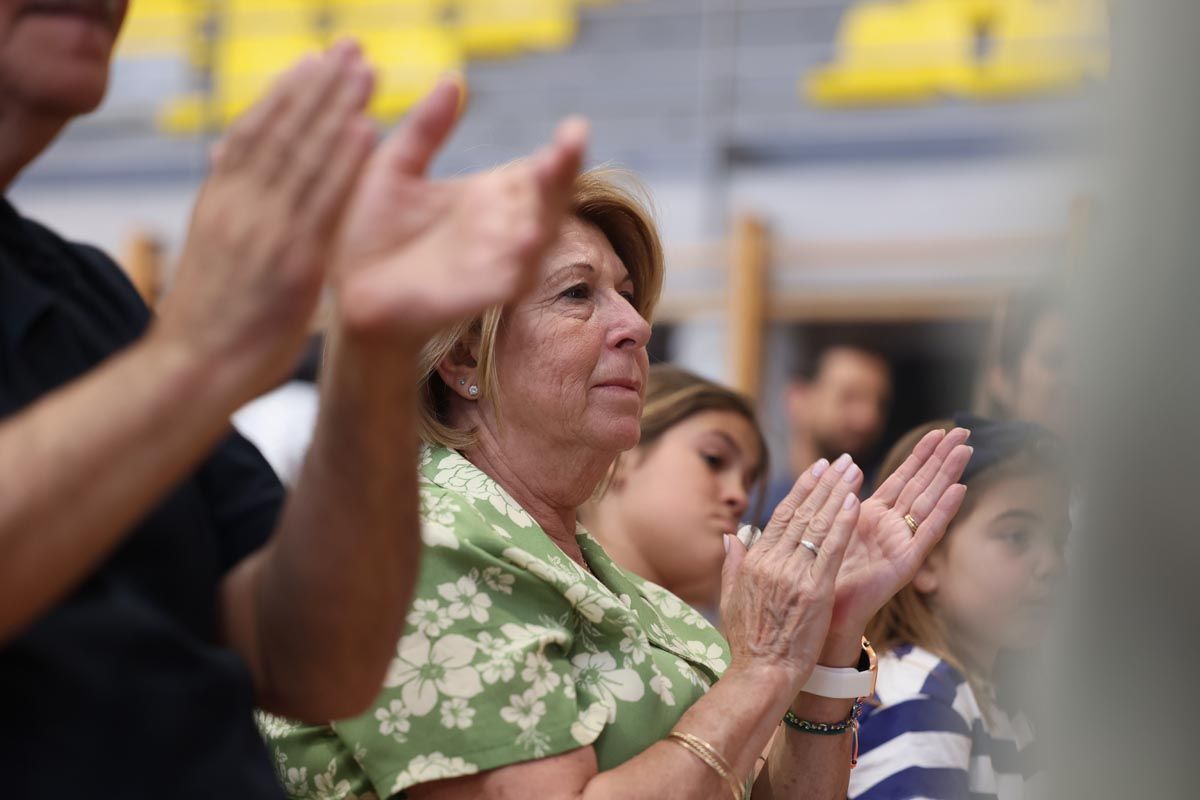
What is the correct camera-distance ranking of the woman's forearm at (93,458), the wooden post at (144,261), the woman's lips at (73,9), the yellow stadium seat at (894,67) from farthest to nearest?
the wooden post at (144,261)
the yellow stadium seat at (894,67)
the woman's lips at (73,9)
the woman's forearm at (93,458)

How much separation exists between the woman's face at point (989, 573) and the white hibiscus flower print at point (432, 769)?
2.01 feet

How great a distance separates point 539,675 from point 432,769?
4.4 inches

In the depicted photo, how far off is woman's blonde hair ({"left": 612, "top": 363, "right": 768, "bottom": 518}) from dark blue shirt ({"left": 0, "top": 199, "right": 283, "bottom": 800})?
124cm

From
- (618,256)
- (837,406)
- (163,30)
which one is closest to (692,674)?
(618,256)

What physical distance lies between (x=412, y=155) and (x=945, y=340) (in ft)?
14.0

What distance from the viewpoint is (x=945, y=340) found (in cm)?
480

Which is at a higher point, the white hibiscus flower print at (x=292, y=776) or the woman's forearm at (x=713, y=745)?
the woman's forearm at (x=713, y=745)

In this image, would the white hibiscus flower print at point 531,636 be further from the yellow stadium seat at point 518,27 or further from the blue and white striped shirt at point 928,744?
the yellow stadium seat at point 518,27

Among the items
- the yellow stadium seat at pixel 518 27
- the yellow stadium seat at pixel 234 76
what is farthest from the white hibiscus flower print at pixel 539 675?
the yellow stadium seat at pixel 234 76

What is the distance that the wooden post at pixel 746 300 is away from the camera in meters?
5.13

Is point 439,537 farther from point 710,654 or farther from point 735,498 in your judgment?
point 735,498

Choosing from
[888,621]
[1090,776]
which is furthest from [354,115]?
[888,621]

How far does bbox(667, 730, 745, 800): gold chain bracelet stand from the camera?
1114 mm

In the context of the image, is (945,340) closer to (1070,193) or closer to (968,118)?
(968,118)
